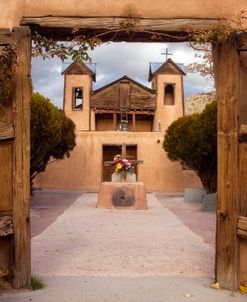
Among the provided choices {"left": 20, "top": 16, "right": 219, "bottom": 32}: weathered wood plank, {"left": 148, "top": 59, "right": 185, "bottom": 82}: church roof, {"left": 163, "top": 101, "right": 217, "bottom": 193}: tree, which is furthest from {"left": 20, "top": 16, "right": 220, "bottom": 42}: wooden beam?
{"left": 148, "top": 59, "right": 185, "bottom": 82}: church roof

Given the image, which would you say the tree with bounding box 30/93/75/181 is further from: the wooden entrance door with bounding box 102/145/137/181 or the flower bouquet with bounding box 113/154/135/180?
the wooden entrance door with bounding box 102/145/137/181

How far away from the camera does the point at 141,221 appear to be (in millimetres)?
13086

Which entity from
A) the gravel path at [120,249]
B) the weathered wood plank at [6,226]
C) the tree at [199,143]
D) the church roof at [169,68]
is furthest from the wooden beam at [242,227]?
the church roof at [169,68]

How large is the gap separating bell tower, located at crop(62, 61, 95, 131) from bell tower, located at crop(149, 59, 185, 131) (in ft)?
17.0

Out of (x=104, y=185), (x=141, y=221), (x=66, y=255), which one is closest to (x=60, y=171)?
(x=104, y=185)

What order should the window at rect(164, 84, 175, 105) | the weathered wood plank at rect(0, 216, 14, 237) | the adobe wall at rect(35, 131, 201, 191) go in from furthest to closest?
the window at rect(164, 84, 175, 105)
the adobe wall at rect(35, 131, 201, 191)
the weathered wood plank at rect(0, 216, 14, 237)

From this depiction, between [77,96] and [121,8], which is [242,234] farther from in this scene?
[77,96]

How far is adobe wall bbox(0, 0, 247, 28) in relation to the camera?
556 cm

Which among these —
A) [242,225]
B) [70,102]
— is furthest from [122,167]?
[70,102]

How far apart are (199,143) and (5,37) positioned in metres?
14.2

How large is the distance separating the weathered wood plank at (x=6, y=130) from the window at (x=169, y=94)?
108ft

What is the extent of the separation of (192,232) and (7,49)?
22.7 feet

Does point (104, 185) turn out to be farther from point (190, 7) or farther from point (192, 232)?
point (190, 7)

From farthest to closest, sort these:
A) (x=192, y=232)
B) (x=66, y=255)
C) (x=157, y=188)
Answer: (x=157, y=188) → (x=192, y=232) → (x=66, y=255)
